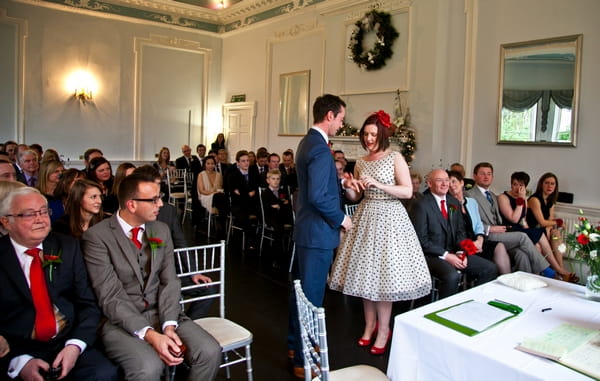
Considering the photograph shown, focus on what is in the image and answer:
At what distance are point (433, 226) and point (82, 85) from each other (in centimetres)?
940

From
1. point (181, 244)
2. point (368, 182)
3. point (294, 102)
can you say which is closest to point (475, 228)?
point (368, 182)

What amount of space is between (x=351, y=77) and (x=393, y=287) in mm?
5843

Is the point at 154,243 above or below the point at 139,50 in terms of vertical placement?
below

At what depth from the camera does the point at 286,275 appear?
17.8ft

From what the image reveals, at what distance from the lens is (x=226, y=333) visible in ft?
8.25

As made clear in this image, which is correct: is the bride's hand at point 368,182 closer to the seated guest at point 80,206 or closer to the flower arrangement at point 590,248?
the flower arrangement at point 590,248

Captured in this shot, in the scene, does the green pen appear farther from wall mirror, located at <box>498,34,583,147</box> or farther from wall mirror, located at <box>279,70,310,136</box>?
wall mirror, located at <box>279,70,310,136</box>

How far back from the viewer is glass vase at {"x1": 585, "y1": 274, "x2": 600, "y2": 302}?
2.26 metres

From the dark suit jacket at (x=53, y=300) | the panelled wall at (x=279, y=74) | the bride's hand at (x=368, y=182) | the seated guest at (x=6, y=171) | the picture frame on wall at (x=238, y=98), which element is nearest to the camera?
the dark suit jacket at (x=53, y=300)

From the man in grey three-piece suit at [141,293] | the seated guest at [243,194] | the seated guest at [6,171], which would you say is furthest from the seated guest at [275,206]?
the man in grey three-piece suit at [141,293]

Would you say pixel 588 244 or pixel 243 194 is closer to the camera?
pixel 588 244

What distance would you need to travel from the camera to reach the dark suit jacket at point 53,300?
201 cm

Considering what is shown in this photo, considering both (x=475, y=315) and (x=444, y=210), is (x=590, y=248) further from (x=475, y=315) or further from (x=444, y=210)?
(x=444, y=210)

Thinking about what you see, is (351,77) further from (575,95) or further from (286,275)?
(286,275)
